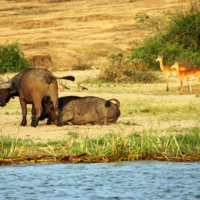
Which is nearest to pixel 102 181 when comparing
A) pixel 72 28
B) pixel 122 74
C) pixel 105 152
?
pixel 105 152

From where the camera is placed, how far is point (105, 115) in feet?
30.2

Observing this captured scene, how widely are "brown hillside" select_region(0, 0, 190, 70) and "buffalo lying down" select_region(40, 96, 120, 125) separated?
26.3 meters

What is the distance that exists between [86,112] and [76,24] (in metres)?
41.0

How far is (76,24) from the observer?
4922cm

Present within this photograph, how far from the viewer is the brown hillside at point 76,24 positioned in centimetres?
4003

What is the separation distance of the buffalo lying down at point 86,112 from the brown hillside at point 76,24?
86.3 ft

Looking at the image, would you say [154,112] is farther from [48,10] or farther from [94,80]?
[48,10]

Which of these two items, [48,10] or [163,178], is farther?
[48,10]

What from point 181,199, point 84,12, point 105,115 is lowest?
point 181,199

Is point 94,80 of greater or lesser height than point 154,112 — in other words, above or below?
above

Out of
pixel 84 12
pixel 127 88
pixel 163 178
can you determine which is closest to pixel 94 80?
pixel 127 88

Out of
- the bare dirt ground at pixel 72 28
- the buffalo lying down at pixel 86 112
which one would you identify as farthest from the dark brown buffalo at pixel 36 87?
the bare dirt ground at pixel 72 28

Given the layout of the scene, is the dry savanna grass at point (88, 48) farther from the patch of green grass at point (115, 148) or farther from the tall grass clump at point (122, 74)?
the tall grass clump at point (122, 74)

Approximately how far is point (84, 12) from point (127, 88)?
3457 cm
